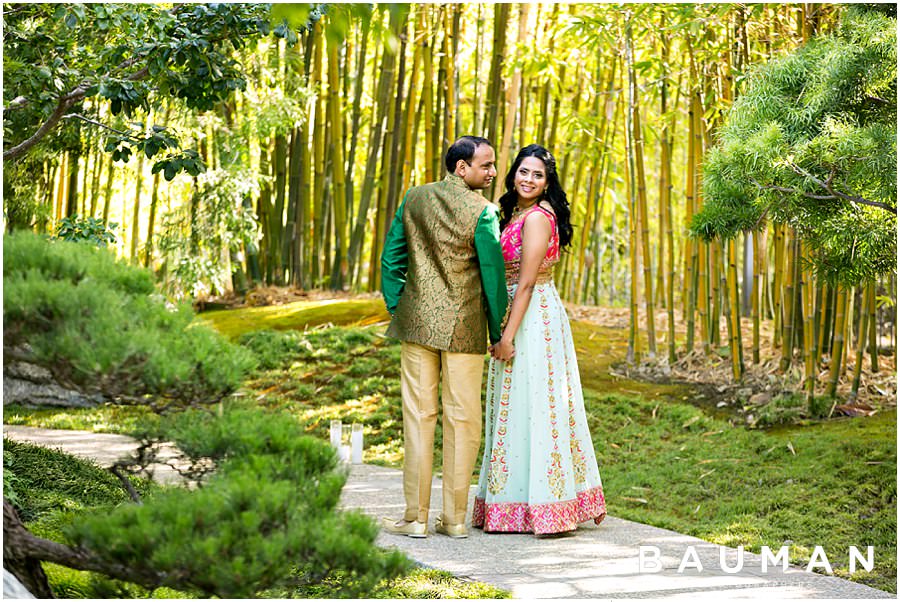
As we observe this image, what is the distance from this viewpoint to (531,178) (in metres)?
3.32

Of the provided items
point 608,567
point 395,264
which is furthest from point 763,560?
point 395,264

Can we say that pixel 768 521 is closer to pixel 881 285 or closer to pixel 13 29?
pixel 881 285

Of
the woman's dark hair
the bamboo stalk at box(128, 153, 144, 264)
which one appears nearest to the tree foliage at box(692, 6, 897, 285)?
the woman's dark hair

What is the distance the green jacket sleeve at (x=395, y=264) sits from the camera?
3.21 meters

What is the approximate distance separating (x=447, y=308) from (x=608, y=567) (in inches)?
38.3

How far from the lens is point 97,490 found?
3.34 meters

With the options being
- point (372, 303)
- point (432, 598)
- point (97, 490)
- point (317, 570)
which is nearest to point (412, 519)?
point (432, 598)

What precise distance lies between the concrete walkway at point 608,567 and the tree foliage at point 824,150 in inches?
42.1

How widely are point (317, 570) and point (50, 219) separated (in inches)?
207

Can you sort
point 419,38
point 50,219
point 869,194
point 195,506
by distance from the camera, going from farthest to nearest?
point 419,38 → point 50,219 → point 869,194 → point 195,506

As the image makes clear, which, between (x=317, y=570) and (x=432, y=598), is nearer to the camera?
(x=317, y=570)

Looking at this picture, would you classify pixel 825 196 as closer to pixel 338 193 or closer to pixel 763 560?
pixel 763 560

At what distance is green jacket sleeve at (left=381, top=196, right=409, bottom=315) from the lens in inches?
127

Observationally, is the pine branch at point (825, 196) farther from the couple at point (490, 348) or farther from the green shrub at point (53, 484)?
the green shrub at point (53, 484)
